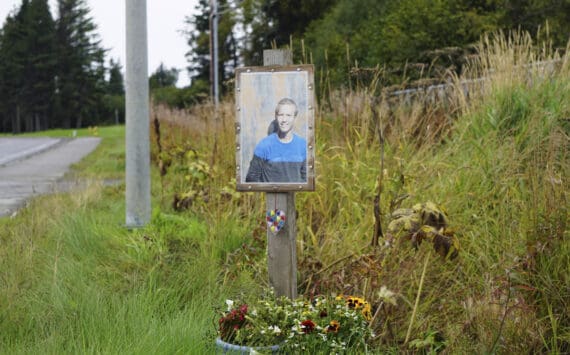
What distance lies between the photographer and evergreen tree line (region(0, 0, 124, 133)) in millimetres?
78188

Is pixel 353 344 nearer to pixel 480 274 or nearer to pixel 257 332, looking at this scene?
pixel 257 332

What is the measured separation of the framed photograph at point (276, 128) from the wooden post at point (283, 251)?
0.27 feet

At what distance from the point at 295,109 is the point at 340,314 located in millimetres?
1091

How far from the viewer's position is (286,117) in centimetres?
380

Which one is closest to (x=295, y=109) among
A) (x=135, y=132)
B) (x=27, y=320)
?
(x=27, y=320)

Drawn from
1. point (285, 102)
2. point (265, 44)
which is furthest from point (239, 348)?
point (265, 44)

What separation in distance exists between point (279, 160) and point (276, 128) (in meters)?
0.17

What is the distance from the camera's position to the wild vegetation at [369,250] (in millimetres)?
3541

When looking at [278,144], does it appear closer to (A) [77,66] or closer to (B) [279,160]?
(B) [279,160]

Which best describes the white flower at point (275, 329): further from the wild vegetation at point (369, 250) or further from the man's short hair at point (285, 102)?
the man's short hair at point (285, 102)

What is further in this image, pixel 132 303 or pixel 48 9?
pixel 48 9

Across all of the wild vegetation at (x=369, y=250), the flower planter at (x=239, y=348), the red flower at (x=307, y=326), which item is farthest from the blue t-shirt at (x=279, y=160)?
the flower planter at (x=239, y=348)

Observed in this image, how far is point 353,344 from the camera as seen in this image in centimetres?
345

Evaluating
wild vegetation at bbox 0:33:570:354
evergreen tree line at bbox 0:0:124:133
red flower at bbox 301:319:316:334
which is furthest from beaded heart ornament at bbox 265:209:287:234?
evergreen tree line at bbox 0:0:124:133
